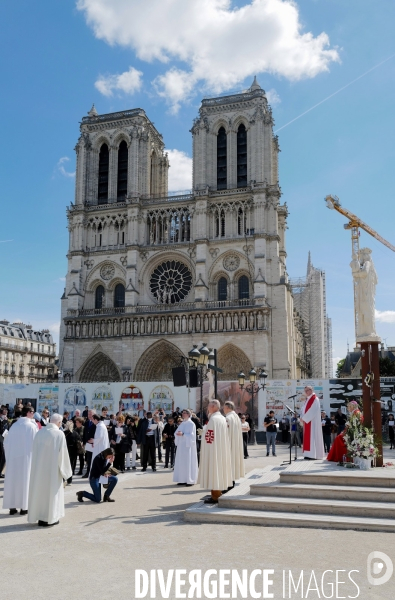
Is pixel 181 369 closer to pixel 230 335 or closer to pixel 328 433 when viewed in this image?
pixel 328 433

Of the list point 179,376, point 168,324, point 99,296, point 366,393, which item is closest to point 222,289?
point 168,324

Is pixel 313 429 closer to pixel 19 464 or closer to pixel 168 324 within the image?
pixel 19 464

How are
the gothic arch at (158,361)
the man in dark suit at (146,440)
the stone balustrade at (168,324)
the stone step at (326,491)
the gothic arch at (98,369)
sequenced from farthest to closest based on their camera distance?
the gothic arch at (98,369) → the gothic arch at (158,361) → the stone balustrade at (168,324) → the man in dark suit at (146,440) → the stone step at (326,491)

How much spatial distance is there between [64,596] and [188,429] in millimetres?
6708

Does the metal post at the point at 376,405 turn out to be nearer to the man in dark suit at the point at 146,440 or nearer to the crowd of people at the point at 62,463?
the crowd of people at the point at 62,463

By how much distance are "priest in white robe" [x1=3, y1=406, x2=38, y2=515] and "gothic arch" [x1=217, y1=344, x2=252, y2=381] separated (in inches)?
985

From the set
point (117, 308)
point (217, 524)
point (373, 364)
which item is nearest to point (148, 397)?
point (117, 308)

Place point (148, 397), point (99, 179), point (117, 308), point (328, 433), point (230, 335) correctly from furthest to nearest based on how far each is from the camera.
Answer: point (99, 179) < point (117, 308) < point (230, 335) < point (148, 397) < point (328, 433)

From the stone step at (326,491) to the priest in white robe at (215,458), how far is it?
512 millimetres

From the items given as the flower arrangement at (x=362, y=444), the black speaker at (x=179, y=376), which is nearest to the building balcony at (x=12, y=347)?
the black speaker at (x=179, y=376)

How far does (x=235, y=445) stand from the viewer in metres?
8.95

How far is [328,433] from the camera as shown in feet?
52.3

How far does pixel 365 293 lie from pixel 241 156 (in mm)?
28976

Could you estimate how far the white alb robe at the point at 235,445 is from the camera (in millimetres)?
8867
